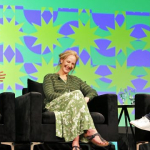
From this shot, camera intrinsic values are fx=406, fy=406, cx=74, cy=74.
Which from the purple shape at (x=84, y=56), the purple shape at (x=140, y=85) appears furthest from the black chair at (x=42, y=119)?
the purple shape at (x=140, y=85)

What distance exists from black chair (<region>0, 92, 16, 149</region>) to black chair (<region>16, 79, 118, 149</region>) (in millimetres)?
107

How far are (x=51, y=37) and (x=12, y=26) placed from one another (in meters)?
0.57

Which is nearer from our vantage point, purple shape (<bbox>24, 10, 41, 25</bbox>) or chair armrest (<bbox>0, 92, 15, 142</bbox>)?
chair armrest (<bbox>0, 92, 15, 142</bbox>)

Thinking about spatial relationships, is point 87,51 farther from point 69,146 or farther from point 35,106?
point 35,106

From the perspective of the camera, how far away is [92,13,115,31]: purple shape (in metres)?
5.93

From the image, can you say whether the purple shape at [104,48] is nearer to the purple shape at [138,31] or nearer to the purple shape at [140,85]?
the purple shape at [138,31]

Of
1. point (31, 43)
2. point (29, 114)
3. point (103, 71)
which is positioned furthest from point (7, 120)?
point (103, 71)

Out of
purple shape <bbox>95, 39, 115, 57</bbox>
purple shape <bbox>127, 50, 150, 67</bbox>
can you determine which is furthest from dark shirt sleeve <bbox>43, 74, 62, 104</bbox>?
purple shape <bbox>127, 50, 150, 67</bbox>

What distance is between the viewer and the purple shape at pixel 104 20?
5.93 m

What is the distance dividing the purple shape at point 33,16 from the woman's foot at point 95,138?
7.82 ft

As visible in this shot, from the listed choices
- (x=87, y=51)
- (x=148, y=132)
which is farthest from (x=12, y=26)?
(x=148, y=132)

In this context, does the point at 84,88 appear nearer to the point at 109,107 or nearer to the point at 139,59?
the point at 109,107

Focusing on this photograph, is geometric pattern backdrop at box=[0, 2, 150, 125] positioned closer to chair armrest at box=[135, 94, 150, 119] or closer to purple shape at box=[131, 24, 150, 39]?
purple shape at box=[131, 24, 150, 39]

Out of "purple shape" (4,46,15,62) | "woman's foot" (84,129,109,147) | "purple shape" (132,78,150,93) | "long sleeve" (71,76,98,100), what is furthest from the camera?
"purple shape" (132,78,150,93)
